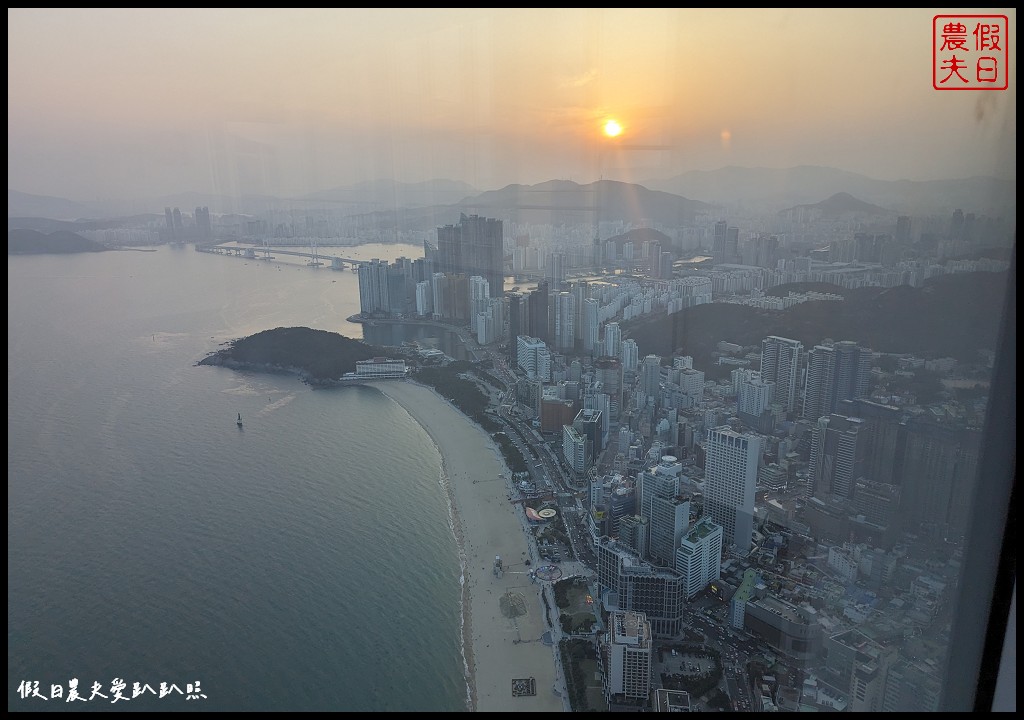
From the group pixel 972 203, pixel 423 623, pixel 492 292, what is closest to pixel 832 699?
pixel 972 203

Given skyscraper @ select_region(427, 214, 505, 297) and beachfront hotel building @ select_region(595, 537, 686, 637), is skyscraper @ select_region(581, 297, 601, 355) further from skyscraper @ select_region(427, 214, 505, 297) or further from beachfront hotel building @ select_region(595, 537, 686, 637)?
beachfront hotel building @ select_region(595, 537, 686, 637)

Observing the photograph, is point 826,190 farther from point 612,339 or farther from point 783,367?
point 612,339

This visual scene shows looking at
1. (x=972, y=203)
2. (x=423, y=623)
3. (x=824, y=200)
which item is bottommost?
(x=423, y=623)

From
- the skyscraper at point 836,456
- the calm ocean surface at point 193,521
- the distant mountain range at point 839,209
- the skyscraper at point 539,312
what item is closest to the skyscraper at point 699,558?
the skyscraper at point 836,456

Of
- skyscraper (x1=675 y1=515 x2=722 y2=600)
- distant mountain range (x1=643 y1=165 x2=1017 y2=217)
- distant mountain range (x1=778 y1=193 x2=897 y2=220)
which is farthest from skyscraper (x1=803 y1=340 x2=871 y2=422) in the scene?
skyscraper (x1=675 y1=515 x2=722 y2=600)

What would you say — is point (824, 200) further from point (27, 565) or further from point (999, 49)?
point (27, 565)

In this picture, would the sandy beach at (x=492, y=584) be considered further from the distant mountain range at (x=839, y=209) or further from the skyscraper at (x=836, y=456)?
the distant mountain range at (x=839, y=209)
